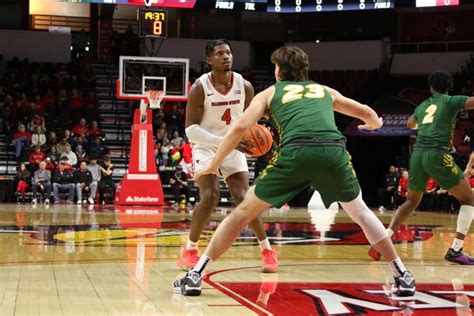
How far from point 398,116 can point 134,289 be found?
2157 cm

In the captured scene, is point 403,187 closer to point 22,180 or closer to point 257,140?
point 22,180

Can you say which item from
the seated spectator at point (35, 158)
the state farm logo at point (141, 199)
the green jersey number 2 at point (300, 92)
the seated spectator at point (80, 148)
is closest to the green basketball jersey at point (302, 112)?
the green jersey number 2 at point (300, 92)

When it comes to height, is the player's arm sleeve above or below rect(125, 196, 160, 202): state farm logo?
above

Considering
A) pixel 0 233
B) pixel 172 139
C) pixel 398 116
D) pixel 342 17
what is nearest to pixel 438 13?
pixel 342 17

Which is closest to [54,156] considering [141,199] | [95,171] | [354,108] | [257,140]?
[95,171]

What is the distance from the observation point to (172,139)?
2286 centimetres

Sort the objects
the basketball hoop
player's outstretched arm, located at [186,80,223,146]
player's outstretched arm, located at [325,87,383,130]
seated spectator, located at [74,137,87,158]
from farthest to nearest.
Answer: seated spectator, located at [74,137,87,158] → the basketball hoop → player's outstretched arm, located at [186,80,223,146] → player's outstretched arm, located at [325,87,383,130]

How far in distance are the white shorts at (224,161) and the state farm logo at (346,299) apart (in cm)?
108

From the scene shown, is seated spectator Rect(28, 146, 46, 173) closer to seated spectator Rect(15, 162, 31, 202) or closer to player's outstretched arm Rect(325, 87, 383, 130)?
seated spectator Rect(15, 162, 31, 202)

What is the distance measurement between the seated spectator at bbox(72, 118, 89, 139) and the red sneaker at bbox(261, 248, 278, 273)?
54.6 feet

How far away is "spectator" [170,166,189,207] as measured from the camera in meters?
20.3

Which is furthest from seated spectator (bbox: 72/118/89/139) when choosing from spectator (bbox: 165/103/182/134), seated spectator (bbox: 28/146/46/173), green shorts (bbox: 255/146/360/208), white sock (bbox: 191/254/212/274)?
green shorts (bbox: 255/146/360/208)

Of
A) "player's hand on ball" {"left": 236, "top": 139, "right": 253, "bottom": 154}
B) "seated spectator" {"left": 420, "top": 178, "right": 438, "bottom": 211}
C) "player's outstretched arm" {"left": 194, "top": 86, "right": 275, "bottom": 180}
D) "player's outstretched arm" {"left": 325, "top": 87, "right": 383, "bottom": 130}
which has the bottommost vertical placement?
"seated spectator" {"left": 420, "top": 178, "right": 438, "bottom": 211}

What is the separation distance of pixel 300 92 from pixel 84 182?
1545 cm
